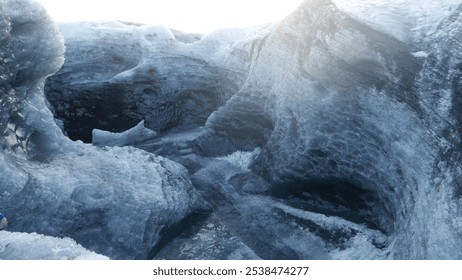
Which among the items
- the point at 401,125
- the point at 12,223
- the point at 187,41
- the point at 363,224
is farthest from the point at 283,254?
the point at 187,41

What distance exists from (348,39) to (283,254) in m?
2.99

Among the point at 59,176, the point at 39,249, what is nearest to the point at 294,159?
the point at 59,176

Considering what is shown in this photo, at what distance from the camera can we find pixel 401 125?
17.1 feet

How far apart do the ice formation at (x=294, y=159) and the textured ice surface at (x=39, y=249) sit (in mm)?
993

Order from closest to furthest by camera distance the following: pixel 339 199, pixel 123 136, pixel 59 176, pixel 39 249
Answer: pixel 39 249 < pixel 59 176 < pixel 339 199 < pixel 123 136

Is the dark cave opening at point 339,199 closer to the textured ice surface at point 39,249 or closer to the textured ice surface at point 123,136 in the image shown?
the textured ice surface at point 123,136

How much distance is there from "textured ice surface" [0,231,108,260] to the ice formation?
3.26 feet

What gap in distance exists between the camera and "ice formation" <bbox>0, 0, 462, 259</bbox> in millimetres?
4773

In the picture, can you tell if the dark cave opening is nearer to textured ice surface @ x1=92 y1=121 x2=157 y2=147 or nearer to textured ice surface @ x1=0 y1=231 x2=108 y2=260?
textured ice surface @ x1=92 y1=121 x2=157 y2=147

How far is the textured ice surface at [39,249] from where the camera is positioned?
142 inches

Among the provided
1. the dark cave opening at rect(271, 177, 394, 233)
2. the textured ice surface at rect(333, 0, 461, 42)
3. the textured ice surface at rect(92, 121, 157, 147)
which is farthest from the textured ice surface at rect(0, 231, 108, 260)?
the textured ice surface at rect(92, 121, 157, 147)

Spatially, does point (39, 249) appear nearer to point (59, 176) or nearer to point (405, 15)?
point (59, 176)

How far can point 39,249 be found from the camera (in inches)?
145

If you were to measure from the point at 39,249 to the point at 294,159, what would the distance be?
3947 millimetres
